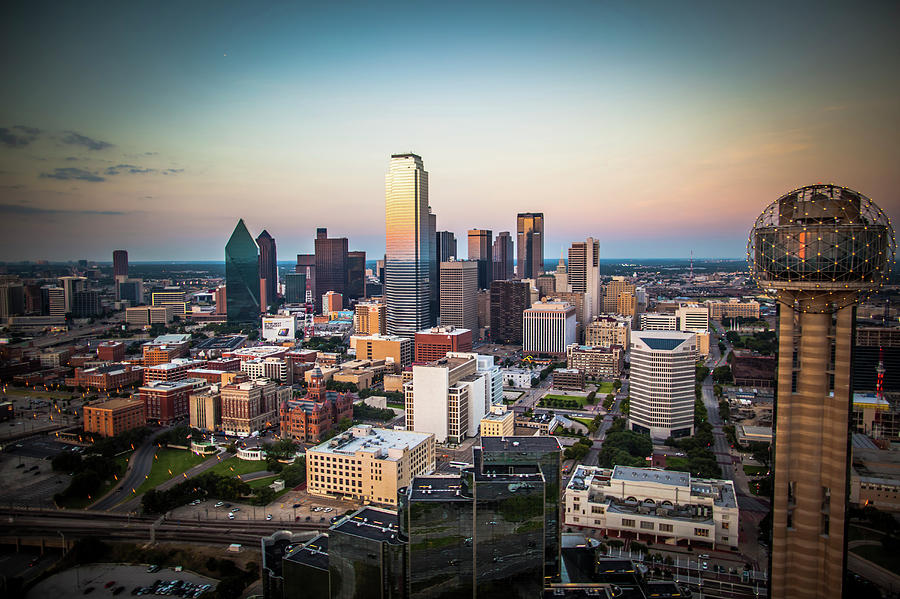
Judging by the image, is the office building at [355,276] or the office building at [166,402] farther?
the office building at [355,276]

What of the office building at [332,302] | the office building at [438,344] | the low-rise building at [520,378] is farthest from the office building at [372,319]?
the office building at [332,302]

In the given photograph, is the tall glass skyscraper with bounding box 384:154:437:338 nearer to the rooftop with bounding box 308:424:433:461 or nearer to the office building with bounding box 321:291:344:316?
the office building with bounding box 321:291:344:316

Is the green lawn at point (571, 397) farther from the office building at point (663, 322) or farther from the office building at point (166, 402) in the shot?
the office building at point (166, 402)

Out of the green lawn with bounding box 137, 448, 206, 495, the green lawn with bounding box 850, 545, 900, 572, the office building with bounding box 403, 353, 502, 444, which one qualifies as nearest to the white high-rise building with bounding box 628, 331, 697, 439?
the office building with bounding box 403, 353, 502, 444

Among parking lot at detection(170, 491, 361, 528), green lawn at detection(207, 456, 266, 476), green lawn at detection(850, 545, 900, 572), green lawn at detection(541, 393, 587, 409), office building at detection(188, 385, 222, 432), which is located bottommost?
parking lot at detection(170, 491, 361, 528)

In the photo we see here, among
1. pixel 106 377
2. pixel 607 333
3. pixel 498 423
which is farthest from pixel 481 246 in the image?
pixel 498 423
